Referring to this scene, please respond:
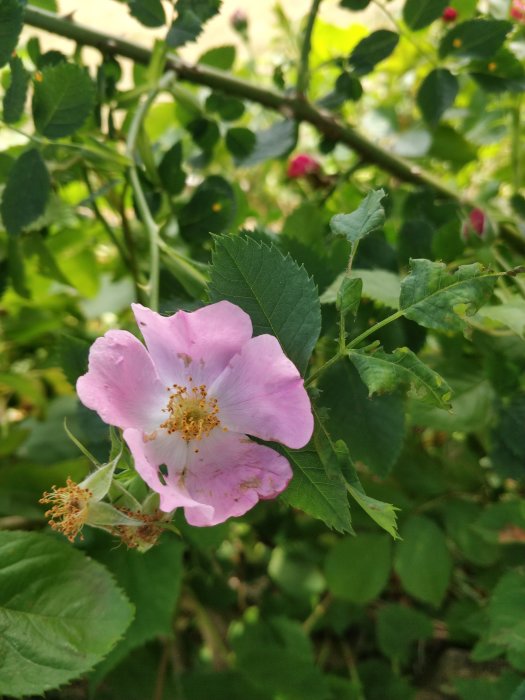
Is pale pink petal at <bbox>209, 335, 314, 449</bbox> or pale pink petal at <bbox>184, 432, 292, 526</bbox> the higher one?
pale pink petal at <bbox>209, 335, 314, 449</bbox>

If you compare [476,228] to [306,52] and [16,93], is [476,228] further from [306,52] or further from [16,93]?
[16,93]

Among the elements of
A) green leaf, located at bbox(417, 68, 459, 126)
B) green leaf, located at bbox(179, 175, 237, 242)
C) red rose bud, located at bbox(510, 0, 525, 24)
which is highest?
red rose bud, located at bbox(510, 0, 525, 24)

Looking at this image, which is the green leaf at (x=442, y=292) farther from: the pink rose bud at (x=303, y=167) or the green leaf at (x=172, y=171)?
the pink rose bud at (x=303, y=167)

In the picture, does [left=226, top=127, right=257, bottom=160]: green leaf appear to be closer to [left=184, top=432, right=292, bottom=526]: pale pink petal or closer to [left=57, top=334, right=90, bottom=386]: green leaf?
[left=57, top=334, right=90, bottom=386]: green leaf

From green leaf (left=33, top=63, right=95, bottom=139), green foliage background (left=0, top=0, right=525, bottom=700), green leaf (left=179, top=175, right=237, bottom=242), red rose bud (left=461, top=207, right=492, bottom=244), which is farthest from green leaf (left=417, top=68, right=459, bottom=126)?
green leaf (left=33, top=63, right=95, bottom=139)

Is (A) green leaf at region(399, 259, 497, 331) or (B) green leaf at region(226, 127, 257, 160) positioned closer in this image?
(A) green leaf at region(399, 259, 497, 331)
